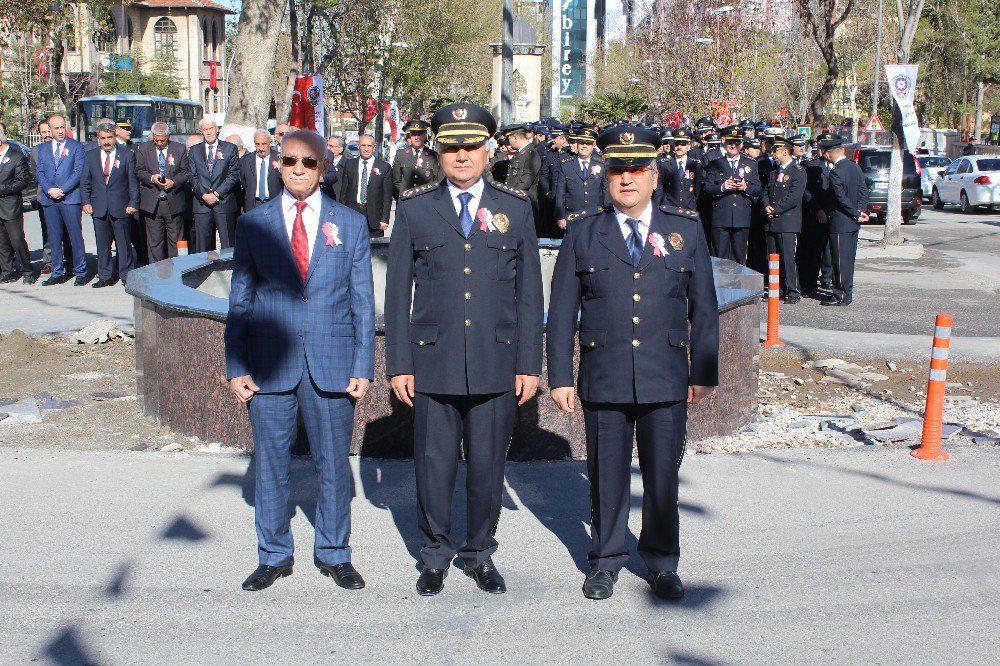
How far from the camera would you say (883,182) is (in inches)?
1149

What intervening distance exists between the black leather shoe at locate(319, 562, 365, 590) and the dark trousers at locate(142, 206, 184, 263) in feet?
35.8

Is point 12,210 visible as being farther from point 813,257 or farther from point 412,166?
point 813,257

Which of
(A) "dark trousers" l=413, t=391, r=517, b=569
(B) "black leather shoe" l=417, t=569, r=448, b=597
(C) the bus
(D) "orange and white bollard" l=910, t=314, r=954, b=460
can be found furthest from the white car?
(B) "black leather shoe" l=417, t=569, r=448, b=597

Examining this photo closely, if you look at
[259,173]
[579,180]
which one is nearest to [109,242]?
[259,173]

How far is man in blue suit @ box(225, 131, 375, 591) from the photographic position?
5.24 m

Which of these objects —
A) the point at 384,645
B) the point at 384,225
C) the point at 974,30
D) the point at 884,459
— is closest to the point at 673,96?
the point at 974,30

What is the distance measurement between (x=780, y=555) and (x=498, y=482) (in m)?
1.47

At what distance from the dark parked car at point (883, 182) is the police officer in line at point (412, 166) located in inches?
585

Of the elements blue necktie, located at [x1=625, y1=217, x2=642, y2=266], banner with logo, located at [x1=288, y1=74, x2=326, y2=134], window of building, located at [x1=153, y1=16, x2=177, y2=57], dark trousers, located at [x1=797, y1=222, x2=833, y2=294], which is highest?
window of building, located at [x1=153, y1=16, x2=177, y2=57]

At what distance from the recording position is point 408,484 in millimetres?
7117

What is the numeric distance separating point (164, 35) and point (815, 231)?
9067 cm

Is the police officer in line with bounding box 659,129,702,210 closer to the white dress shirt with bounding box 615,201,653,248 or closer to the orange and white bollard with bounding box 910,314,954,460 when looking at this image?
the orange and white bollard with bounding box 910,314,954,460

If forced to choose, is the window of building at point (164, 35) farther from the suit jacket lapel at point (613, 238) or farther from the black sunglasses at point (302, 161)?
the suit jacket lapel at point (613, 238)

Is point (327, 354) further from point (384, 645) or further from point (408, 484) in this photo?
point (408, 484)
